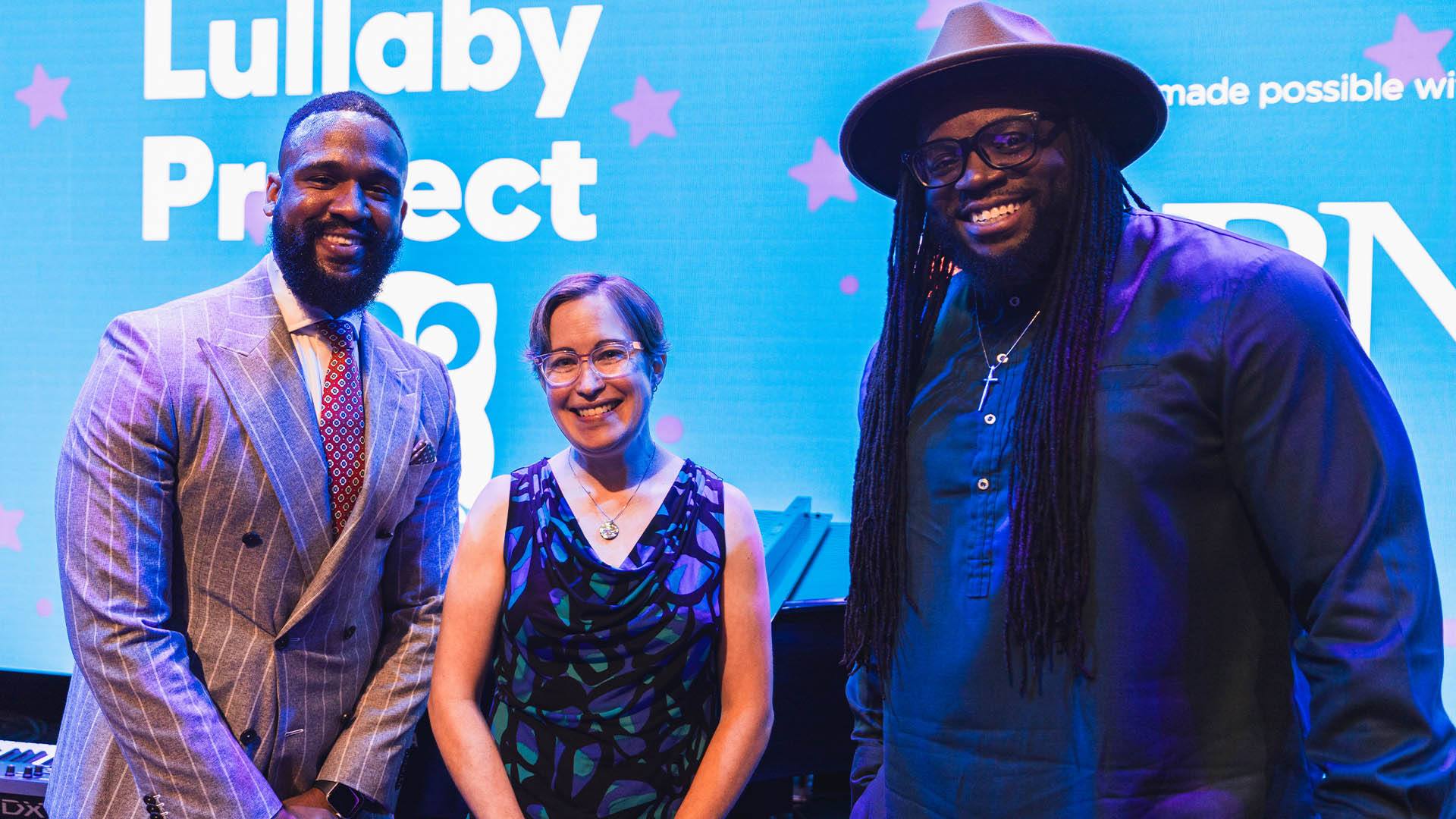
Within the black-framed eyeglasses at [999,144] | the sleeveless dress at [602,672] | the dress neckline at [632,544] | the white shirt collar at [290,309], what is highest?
the black-framed eyeglasses at [999,144]

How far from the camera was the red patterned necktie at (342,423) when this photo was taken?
1864mm

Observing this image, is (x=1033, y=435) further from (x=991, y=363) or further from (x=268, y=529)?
(x=268, y=529)

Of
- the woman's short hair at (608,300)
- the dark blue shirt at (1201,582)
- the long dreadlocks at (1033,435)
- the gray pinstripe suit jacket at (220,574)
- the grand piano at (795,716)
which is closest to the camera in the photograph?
the dark blue shirt at (1201,582)

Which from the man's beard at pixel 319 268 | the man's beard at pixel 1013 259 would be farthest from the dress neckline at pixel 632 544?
the man's beard at pixel 1013 259

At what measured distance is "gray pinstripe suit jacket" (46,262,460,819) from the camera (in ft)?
5.57

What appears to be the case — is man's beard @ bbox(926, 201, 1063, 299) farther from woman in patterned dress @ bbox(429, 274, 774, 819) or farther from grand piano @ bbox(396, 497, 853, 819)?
grand piano @ bbox(396, 497, 853, 819)

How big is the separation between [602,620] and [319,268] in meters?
0.78

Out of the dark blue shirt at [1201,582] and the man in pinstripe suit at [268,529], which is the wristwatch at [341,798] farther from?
the dark blue shirt at [1201,582]

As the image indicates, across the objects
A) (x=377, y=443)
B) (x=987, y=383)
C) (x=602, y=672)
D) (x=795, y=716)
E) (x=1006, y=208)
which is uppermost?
(x=1006, y=208)

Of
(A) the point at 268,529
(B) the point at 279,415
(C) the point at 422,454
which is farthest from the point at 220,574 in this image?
(C) the point at 422,454

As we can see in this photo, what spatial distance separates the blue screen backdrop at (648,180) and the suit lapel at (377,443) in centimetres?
135

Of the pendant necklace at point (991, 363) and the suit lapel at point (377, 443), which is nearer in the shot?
the pendant necklace at point (991, 363)

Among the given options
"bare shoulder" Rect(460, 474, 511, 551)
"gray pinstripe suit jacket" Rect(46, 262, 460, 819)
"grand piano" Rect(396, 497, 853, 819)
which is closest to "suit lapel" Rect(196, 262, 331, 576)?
"gray pinstripe suit jacket" Rect(46, 262, 460, 819)

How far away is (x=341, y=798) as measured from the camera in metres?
1.87
